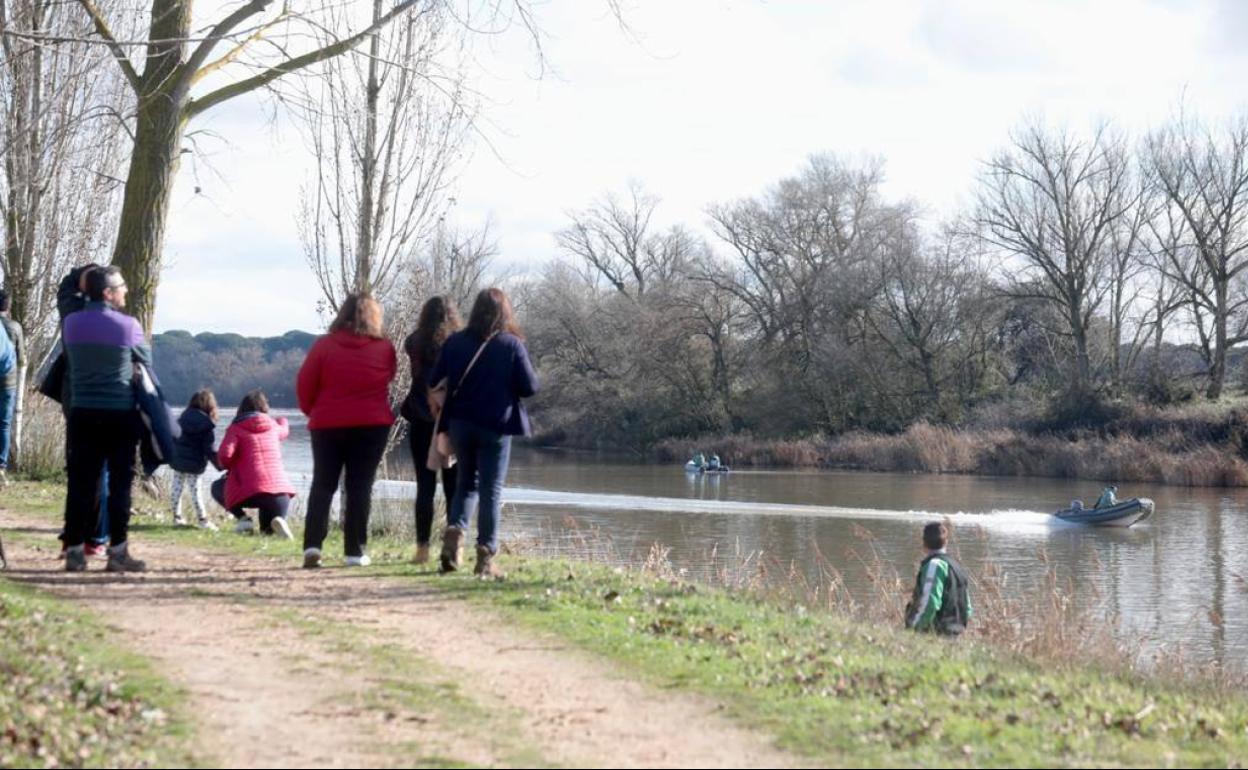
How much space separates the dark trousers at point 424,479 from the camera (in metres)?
10.0

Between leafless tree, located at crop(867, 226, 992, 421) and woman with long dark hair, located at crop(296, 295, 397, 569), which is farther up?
leafless tree, located at crop(867, 226, 992, 421)

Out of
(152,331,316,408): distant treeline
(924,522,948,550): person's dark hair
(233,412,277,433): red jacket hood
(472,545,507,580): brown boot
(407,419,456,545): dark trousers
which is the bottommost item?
(472,545,507,580): brown boot

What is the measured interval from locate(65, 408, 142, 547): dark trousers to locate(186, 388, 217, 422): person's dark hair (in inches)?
160

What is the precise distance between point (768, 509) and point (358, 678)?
26.6 m

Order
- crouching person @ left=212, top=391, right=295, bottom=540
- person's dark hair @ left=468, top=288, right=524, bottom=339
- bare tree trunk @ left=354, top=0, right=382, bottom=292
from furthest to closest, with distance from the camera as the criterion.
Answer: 1. bare tree trunk @ left=354, top=0, right=382, bottom=292
2. crouching person @ left=212, top=391, right=295, bottom=540
3. person's dark hair @ left=468, top=288, right=524, bottom=339

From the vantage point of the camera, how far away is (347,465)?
923 cm

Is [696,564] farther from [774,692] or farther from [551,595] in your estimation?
[774,692]

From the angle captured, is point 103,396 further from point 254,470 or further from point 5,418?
point 254,470

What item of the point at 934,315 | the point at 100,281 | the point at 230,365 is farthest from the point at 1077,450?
the point at 230,365

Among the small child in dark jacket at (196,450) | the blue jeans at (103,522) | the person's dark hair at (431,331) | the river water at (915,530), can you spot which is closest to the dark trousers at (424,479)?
the person's dark hair at (431,331)

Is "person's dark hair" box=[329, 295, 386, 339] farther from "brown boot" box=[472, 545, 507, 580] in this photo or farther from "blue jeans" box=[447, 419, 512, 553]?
"brown boot" box=[472, 545, 507, 580]

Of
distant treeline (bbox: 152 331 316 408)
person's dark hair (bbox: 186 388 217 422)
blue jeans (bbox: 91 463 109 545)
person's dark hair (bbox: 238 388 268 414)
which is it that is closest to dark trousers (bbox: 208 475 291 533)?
person's dark hair (bbox: 238 388 268 414)

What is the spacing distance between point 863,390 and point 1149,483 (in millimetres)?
18340

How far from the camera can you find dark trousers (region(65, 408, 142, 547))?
347 inches
